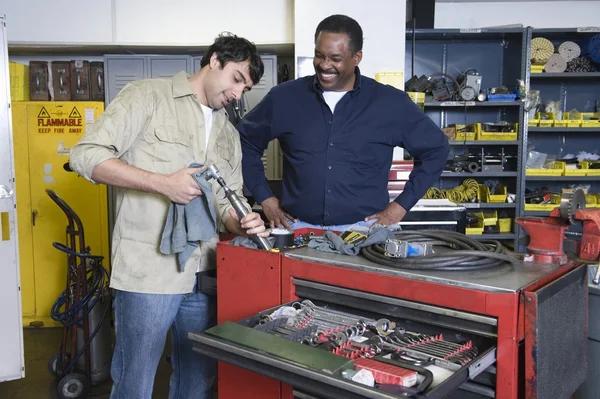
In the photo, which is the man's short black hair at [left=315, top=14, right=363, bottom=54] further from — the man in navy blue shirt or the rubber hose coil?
the rubber hose coil

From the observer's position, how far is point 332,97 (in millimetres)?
2152

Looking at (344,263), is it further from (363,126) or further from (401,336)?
(363,126)

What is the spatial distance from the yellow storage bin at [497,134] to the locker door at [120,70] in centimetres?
246

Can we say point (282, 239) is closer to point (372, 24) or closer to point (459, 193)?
point (372, 24)

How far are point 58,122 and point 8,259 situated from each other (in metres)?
1.42

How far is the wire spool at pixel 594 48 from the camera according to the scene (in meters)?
4.10

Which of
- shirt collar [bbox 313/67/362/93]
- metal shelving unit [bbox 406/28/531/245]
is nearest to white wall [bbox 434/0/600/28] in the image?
metal shelving unit [bbox 406/28/531/245]

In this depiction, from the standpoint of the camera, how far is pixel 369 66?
3.57 meters

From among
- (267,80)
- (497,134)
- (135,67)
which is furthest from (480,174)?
(135,67)

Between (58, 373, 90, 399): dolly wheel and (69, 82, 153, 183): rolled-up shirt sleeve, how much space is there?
157 cm

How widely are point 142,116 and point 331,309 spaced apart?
0.75m

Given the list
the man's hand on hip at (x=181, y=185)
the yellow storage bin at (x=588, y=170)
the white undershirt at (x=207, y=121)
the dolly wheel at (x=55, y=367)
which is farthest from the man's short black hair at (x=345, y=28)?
the yellow storage bin at (x=588, y=170)

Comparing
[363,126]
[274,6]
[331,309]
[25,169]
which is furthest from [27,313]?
[331,309]

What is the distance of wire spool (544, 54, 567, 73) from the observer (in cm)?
418
